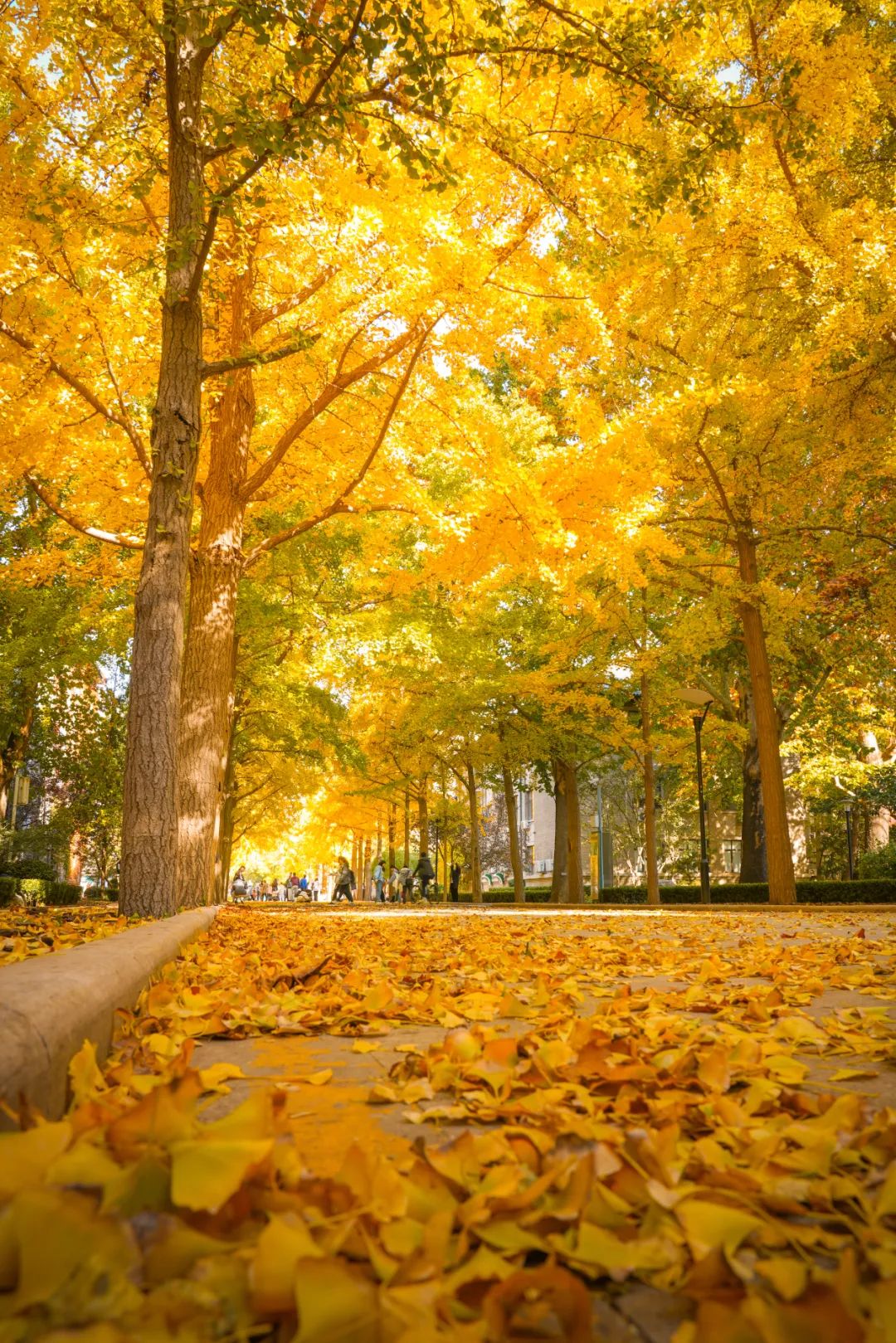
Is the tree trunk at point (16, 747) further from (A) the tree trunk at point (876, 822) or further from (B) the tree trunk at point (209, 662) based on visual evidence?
(A) the tree trunk at point (876, 822)

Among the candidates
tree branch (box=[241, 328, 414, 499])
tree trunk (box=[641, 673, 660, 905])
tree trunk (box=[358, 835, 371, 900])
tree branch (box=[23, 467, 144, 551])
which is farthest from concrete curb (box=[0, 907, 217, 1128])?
tree trunk (box=[358, 835, 371, 900])

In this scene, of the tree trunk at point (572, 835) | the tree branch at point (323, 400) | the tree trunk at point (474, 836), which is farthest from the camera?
the tree trunk at point (474, 836)

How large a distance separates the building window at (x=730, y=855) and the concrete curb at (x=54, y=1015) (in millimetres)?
42488

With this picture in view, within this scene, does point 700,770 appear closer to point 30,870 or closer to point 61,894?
point 61,894

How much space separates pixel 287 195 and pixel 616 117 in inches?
133

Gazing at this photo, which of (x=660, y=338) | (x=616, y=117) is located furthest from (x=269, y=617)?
(x=616, y=117)

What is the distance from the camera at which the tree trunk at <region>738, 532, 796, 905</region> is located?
14.0m

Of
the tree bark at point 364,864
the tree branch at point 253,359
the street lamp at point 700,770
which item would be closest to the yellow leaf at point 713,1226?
the tree branch at point 253,359

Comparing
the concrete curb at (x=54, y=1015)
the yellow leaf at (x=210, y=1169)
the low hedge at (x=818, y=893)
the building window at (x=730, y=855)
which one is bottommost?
the yellow leaf at (x=210, y=1169)

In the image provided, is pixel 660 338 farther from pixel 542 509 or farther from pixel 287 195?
pixel 287 195

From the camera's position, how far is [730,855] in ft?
149

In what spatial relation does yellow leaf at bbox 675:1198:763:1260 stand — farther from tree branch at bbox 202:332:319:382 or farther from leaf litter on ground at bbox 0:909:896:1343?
tree branch at bbox 202:332:319:382

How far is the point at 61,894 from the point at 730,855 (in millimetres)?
32566

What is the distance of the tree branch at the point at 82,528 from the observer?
9445 mm
